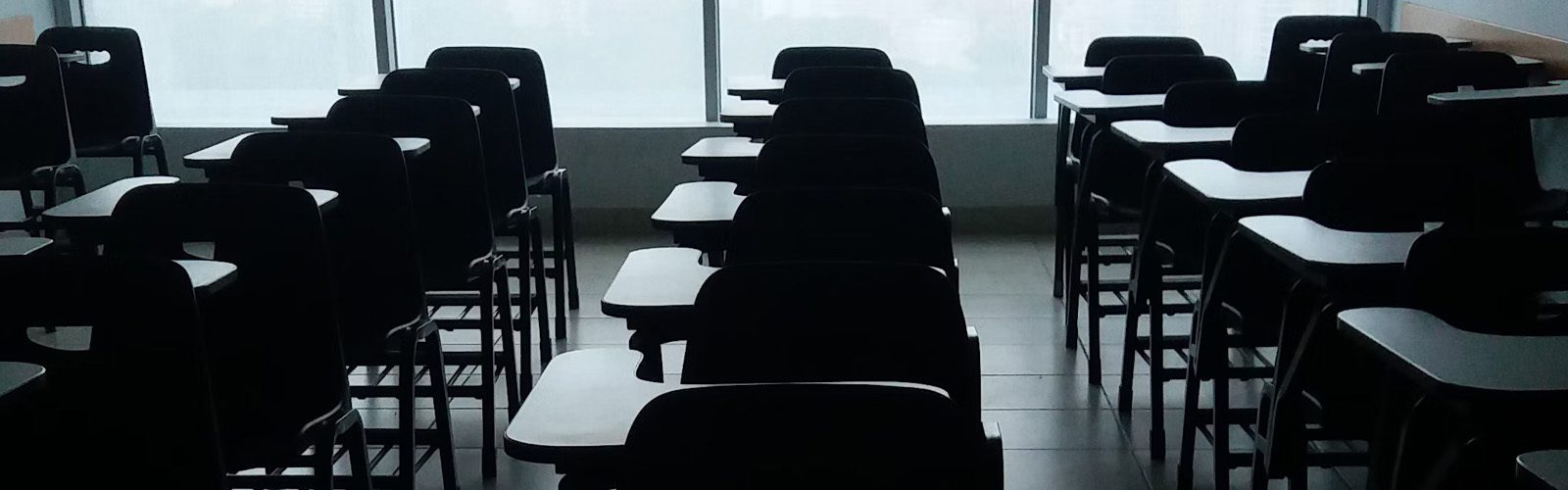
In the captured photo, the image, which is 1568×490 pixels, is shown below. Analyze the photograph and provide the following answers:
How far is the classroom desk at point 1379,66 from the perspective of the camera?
14.4 feet

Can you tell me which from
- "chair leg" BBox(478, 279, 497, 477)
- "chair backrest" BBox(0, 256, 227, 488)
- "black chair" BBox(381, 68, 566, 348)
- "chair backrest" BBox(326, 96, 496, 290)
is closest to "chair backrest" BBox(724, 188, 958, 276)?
"chair backrest" BBox(0, 256, 227, 488)

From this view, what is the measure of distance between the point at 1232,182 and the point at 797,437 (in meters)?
1.99

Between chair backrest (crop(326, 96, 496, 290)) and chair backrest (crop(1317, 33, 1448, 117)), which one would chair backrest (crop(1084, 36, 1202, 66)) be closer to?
chair backrest (crop(1317, 33, 1448, 117))

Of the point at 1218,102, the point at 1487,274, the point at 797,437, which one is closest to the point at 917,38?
the point at 1218,102

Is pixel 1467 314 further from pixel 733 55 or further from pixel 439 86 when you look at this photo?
pixel 733 55

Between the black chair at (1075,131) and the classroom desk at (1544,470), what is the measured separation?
3692mm

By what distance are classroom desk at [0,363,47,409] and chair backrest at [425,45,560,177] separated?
306cm

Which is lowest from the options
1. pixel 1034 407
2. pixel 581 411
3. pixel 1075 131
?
pixel 1034 407

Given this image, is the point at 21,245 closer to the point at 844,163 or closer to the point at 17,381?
the point at 17,381

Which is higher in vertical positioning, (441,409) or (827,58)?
(827,58)

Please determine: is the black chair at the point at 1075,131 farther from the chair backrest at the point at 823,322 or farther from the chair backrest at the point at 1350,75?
the chair backrest at the point at 823,322

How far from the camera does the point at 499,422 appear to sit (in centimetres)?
393

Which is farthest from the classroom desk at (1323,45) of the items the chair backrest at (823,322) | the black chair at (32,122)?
the black chair at (32,122)

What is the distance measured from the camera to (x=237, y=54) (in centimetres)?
716
